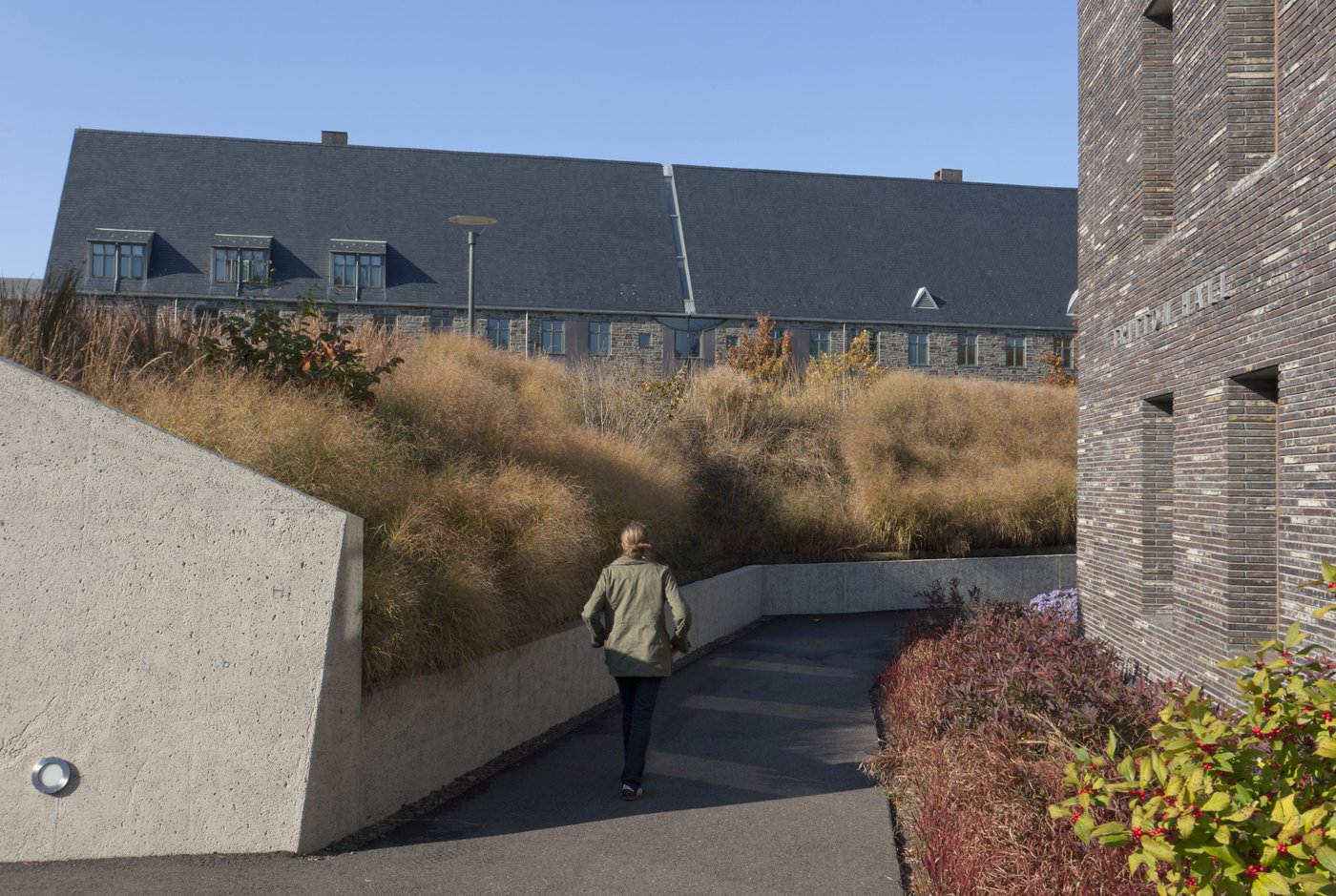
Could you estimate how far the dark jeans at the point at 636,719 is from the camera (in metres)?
7.30

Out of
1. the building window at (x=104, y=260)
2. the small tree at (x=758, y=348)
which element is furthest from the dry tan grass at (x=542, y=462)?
the building window at (x=104, y=260)

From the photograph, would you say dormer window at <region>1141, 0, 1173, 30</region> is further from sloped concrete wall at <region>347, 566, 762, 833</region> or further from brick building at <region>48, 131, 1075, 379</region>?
brick building at <region>48, 131, 1075, 379</region>

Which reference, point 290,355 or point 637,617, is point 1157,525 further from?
point 290,355

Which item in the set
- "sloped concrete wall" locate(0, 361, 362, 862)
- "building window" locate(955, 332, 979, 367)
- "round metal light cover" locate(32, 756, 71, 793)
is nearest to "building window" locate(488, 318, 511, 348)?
"building window" locate(955, 332, 979, 367)

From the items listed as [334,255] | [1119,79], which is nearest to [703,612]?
[1119,79]

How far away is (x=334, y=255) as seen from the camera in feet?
136

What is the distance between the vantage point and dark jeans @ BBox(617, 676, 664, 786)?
7.30 m

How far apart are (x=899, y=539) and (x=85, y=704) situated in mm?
15485

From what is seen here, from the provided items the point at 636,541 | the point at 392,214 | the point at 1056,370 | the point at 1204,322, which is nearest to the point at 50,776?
the point at 636,541

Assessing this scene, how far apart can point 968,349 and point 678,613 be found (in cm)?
3913

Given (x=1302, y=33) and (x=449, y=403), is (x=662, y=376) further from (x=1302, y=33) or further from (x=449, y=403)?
(x=1302, y=33)

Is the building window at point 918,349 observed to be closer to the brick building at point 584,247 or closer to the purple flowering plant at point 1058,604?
the brick building at point 584,247

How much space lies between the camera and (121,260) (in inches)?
1563

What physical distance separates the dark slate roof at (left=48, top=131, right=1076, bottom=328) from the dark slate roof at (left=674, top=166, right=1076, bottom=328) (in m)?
0.08
